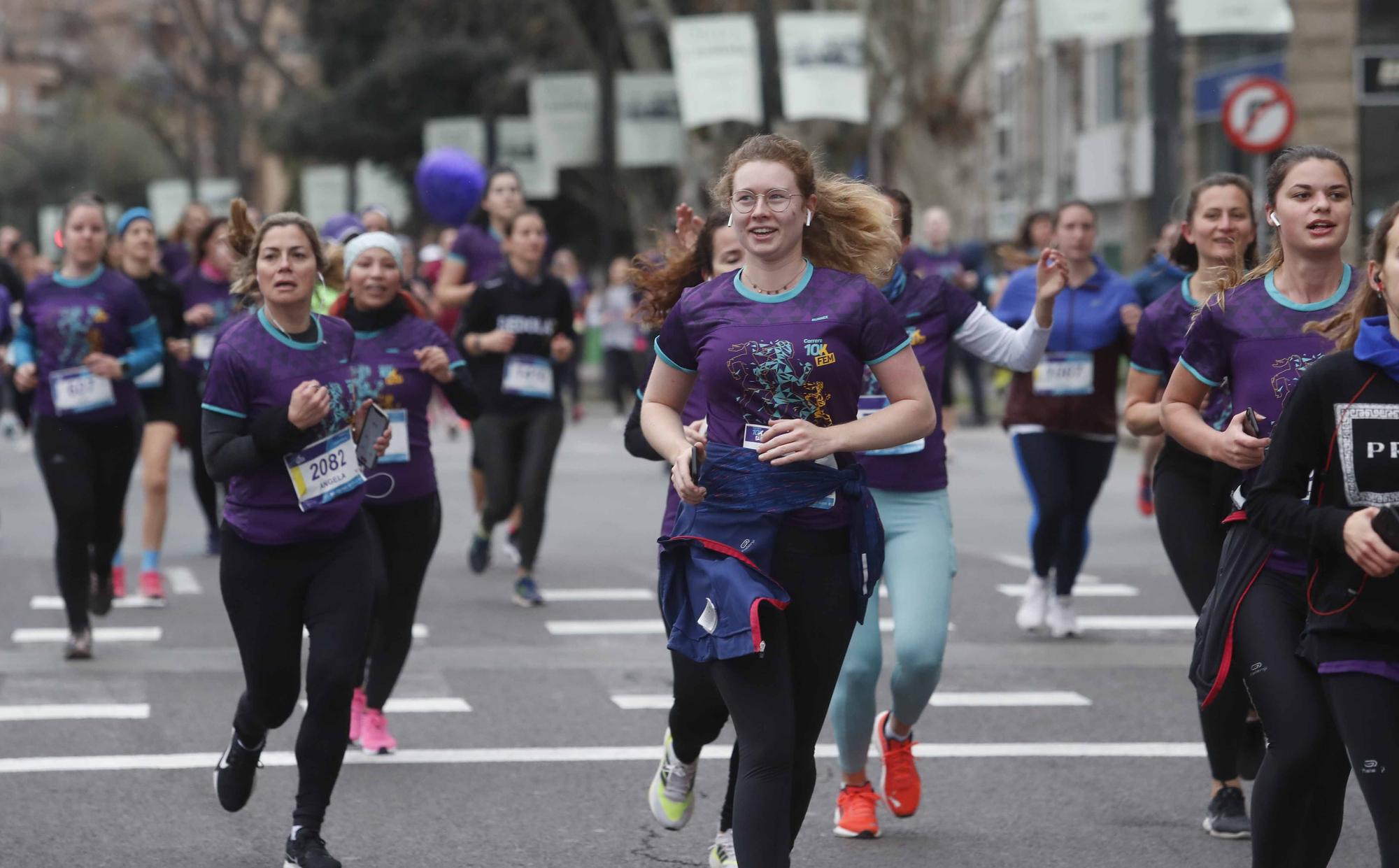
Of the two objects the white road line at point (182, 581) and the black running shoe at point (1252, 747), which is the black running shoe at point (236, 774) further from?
the white road line at point (182, 581)

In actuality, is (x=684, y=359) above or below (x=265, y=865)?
above

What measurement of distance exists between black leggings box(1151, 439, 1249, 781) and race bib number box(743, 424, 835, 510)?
178 centimetres

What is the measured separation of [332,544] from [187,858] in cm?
99

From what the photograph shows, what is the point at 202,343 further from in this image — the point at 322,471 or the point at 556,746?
the point at 322,471

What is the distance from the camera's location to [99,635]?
10.1 m

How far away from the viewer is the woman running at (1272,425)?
181 inches

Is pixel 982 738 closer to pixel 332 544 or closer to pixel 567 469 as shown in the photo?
pixel 332 544

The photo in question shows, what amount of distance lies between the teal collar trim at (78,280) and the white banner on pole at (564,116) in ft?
77.2

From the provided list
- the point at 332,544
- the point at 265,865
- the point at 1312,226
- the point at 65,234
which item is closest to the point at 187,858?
the point at 265,865

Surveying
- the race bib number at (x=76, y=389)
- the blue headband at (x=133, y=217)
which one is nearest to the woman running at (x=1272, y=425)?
the race bib number at (x=76, y=389)

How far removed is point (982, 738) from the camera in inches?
309

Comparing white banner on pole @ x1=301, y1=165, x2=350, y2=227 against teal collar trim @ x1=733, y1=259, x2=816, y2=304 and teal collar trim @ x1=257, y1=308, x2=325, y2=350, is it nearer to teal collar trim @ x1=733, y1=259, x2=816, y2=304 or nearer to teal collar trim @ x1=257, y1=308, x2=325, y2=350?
teal collar trim @ x1=257, y1=308, x2=325, y2=350

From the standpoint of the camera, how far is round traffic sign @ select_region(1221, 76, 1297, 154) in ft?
57.2

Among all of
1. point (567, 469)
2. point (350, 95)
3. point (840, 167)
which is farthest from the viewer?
point (350, 95)
